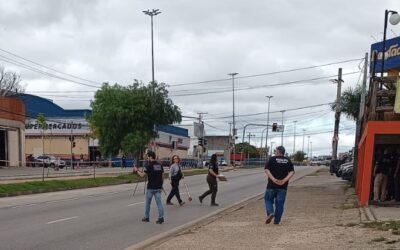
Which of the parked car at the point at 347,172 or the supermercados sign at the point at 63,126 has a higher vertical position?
the supermercados sign at the point at 63,126

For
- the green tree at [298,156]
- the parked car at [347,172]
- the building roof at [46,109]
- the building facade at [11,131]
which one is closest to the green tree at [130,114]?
the building facade at [11,131]

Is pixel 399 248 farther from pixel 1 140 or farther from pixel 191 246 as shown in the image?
pixel 1 140

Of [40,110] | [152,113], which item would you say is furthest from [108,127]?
[40,110]

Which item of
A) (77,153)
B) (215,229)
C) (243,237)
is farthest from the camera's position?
(77,153)

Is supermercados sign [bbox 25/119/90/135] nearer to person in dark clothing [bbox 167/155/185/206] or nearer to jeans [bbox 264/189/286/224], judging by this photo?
person in dark clothing [bbox 167/155/185/206]

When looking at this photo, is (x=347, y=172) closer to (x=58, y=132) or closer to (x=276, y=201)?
(x=276, y=201)

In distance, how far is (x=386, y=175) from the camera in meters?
16.2

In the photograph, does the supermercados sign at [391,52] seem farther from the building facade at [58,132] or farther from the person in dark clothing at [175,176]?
the building facade at [58,132]

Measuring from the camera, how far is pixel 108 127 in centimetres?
4341

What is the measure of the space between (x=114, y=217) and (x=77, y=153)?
222 feet

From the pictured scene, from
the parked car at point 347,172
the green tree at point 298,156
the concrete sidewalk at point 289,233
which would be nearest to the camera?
the concrete sidewalk at point 289,233

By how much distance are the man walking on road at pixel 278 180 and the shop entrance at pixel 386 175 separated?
458 centimetres

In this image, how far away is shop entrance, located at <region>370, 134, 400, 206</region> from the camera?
1590cm

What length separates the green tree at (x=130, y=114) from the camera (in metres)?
42.2
